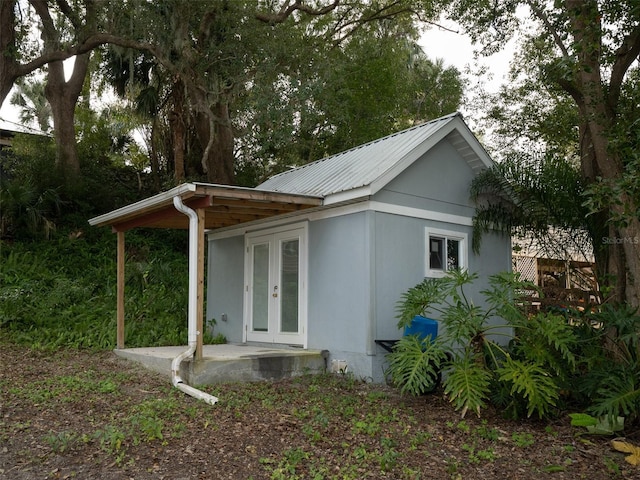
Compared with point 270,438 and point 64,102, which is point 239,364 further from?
point 64,102

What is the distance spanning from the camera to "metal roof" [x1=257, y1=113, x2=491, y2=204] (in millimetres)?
7391

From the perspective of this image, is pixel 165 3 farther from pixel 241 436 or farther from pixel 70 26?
pixel 241 436

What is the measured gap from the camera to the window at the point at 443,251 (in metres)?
8.10

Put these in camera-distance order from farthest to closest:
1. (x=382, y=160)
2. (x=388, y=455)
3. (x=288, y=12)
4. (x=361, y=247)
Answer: (x=288, y=12)
(x=382, y=160)
(x=361, y=247)
(x=388, y=455)

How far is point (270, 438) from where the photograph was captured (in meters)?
4.82

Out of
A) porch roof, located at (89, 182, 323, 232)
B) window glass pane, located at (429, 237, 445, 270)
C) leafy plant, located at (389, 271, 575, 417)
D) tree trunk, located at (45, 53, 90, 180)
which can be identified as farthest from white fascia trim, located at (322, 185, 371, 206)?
tree trunk, located at (45, 53, 90, 180)

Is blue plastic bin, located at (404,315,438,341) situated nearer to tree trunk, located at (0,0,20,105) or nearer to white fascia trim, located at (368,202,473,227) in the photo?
white fascia trim, located at (368,202,473,227)

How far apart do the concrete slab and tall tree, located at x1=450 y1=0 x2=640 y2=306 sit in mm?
3920

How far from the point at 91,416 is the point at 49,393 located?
1100 millimetres

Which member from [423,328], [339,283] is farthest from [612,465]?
[339,283]

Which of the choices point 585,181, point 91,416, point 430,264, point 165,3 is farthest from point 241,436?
point 165,3

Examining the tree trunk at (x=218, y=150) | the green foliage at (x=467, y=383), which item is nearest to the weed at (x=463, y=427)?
the green foliage at (x=467, y=383)

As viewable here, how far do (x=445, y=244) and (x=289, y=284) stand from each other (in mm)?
Answer: 2394

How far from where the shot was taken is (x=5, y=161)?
15.4 meters
